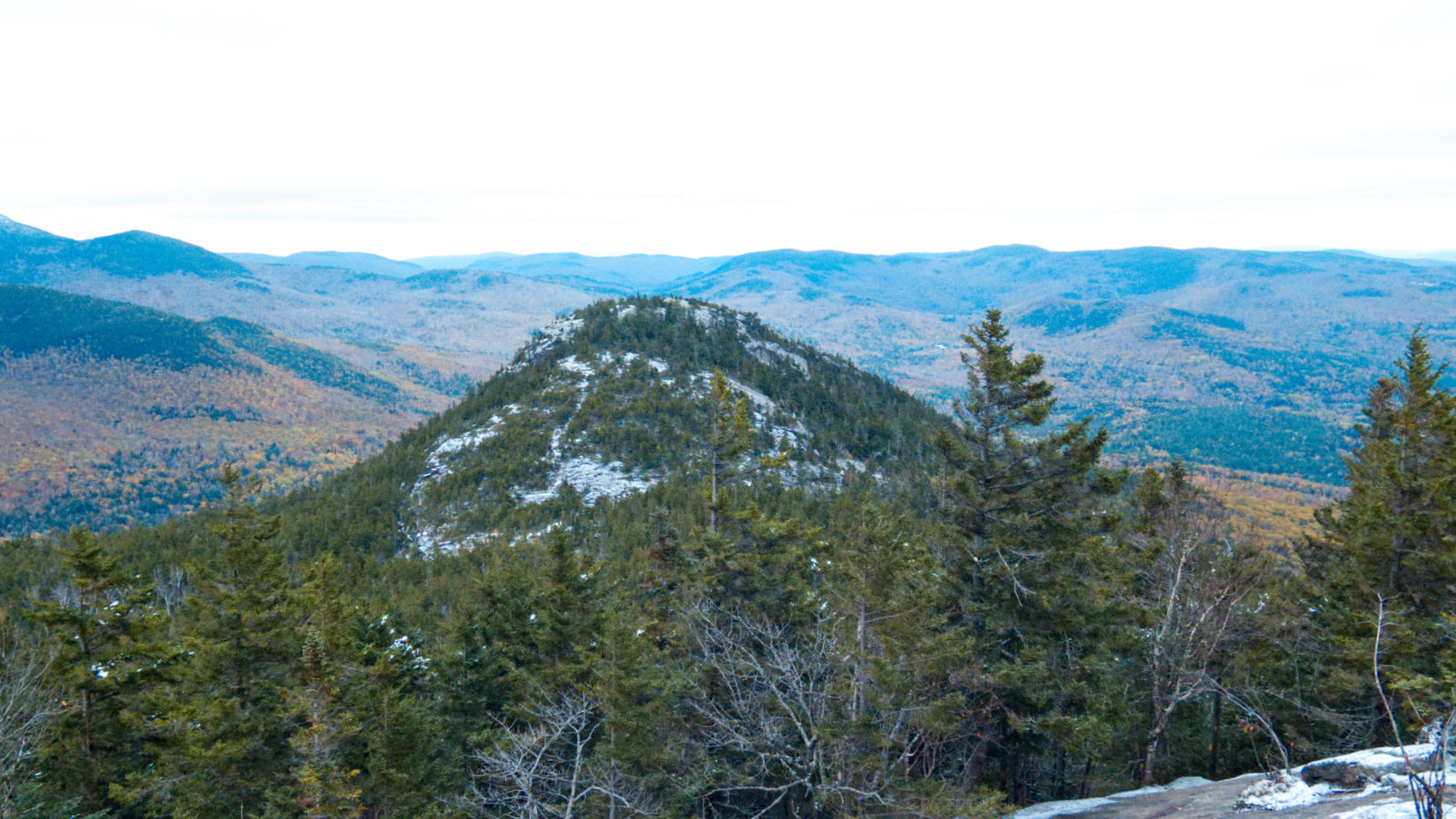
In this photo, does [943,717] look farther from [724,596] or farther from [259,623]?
[259,623]

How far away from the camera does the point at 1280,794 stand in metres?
13.2

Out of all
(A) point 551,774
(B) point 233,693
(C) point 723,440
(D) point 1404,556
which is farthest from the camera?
(C) point 723,440

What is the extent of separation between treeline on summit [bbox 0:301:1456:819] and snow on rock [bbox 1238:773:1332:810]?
62cm

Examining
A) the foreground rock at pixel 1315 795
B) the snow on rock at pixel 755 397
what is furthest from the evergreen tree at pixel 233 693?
the snow on rock at pixel 755 397

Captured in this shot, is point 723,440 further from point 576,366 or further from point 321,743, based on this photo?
point 576,366

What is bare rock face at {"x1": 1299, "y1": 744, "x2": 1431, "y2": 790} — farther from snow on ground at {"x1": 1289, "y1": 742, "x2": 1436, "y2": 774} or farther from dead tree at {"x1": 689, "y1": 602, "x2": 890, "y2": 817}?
dead tree at {"x1": 689, "y1": 602, "x2": 890, "y2": 817}

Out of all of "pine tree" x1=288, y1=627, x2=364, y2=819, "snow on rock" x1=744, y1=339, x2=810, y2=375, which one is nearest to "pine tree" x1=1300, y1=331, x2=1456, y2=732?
"pine tree" x1=288, y1=627, x2=364, y2=819

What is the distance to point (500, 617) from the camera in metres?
25.5

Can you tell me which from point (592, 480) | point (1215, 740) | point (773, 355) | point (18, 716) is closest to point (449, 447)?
point (592, 480)

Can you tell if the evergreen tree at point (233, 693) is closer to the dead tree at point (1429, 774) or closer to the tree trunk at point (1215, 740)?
the dead tree at point (1429, 774)

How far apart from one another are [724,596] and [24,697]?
20.8m

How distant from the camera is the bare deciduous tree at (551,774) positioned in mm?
16938

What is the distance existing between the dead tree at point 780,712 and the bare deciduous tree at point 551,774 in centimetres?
296

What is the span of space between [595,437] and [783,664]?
68004mm
